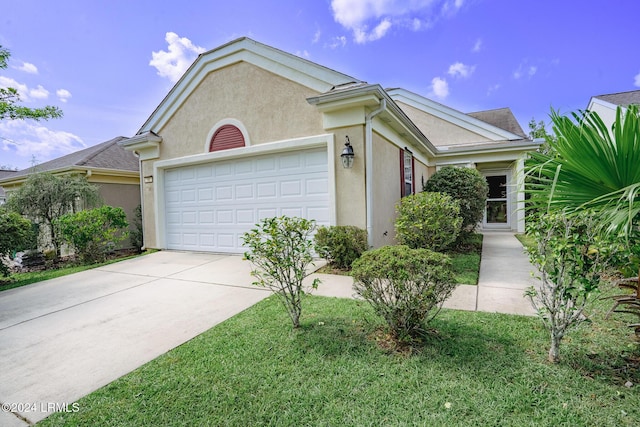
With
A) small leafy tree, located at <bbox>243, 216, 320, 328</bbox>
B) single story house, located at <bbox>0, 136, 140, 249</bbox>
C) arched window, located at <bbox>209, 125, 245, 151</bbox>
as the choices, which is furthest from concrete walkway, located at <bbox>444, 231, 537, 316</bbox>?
single story house, located at <bbox>0, 136, 140, 249</bbox>

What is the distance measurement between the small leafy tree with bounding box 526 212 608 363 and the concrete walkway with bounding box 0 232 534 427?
4.64ft

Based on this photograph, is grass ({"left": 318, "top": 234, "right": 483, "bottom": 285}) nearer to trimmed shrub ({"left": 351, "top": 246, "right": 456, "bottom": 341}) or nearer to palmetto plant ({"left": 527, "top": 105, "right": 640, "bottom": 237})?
trimmed shrub ({"left": 351, "top": 246, "right": 456, "bottom": 341})

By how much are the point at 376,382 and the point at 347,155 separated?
4.56 meters

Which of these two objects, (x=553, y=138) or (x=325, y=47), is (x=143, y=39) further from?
(x=553, y=138)

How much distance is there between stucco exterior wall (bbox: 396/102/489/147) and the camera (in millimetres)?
12494

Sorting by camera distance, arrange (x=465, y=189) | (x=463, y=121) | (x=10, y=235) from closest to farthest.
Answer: (x=10, y=235), (x=465, y=189), (x=463, y=121)

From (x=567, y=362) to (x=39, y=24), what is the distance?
14.3 m

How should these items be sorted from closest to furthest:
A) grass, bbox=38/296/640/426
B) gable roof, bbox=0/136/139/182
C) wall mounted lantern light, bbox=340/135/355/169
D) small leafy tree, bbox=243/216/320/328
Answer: grass, bbox=38/296/640/426
small leafy tree, bbox=243/216/320/328
wall mounted lantern light, bbox=340/135/355/169
gable roof, bbox=0/136/139/182

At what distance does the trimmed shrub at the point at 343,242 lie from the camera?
19.2 feet

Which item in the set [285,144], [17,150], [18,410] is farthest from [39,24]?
[18,410]

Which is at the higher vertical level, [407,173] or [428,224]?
[407,173]

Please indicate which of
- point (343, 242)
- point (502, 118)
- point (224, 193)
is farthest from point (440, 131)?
point (224, 193)

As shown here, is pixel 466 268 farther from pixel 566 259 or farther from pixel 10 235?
pixel 10 235

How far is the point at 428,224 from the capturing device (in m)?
5.77
